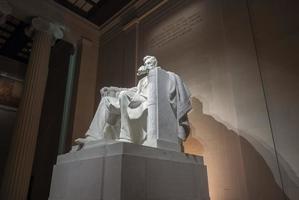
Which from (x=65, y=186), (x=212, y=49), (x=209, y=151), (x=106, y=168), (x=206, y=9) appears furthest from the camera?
(x=206, y=9)

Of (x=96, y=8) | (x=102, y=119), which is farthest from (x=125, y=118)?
(x=96, y=8)

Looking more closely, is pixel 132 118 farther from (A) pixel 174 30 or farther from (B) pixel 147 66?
(A) pixel 174 30

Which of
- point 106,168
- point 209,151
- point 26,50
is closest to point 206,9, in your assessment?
point 209,151

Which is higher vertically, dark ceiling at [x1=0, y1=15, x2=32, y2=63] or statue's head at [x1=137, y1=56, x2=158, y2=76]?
dark ceiling at [x1=0, y1=15, x2=32, y2=63]

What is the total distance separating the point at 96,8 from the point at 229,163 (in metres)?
5.96

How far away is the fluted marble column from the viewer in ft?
16.8

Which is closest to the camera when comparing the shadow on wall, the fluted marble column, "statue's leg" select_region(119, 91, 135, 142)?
"statue's leg" select_region(119, 91, 135, 142)

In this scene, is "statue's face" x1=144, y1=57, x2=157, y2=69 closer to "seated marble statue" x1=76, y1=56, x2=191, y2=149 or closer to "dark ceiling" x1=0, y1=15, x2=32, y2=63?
"seated marble statue" x1=76, y1=56, x2=191, y2=149

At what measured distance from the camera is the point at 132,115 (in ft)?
10.4

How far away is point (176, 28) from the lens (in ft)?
18.7

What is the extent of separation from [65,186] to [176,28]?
409cm

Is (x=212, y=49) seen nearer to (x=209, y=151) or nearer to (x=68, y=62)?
(x=209, y=151)

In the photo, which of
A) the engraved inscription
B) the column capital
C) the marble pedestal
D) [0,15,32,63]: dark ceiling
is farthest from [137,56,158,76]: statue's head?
[0,15,32,63]: dark ceiling

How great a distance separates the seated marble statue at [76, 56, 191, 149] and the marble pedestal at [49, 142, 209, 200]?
355 mm
